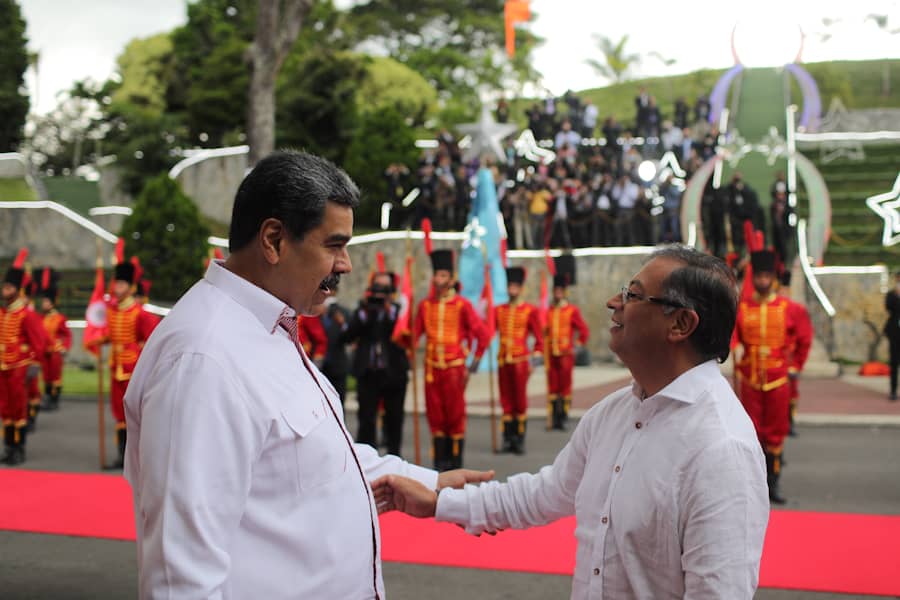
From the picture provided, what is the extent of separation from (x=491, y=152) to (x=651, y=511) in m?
24.5

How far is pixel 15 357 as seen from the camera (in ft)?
35.7

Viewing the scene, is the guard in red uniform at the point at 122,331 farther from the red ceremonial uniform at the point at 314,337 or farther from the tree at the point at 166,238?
the tree at the point at 166,238

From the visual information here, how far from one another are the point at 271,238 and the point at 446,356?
8.10m

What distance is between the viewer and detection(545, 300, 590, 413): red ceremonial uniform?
13.1m

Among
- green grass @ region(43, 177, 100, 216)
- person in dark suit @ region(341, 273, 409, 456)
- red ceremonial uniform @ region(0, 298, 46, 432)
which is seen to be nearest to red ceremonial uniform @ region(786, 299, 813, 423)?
person in dark suit @ region(341, 273, 409, 456)

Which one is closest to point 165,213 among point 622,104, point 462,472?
point 462,472

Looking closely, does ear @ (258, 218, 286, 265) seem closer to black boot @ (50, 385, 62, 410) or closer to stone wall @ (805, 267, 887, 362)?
black boot @ (50, 385, 62, 410)

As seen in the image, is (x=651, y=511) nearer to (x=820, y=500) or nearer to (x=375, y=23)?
(x=820, y=500)

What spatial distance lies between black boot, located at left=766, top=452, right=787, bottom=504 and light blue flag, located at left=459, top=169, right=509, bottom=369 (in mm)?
11493

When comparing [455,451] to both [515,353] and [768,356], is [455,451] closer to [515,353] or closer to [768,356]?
[515,353]

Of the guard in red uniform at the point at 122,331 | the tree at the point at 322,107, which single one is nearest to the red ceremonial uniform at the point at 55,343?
the guard in red uniform at the point at 122,331

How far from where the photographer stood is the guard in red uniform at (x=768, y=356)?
8.66m

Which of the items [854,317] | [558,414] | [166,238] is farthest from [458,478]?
[854,317]

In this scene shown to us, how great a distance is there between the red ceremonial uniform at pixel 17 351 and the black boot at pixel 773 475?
7542 millimetres
